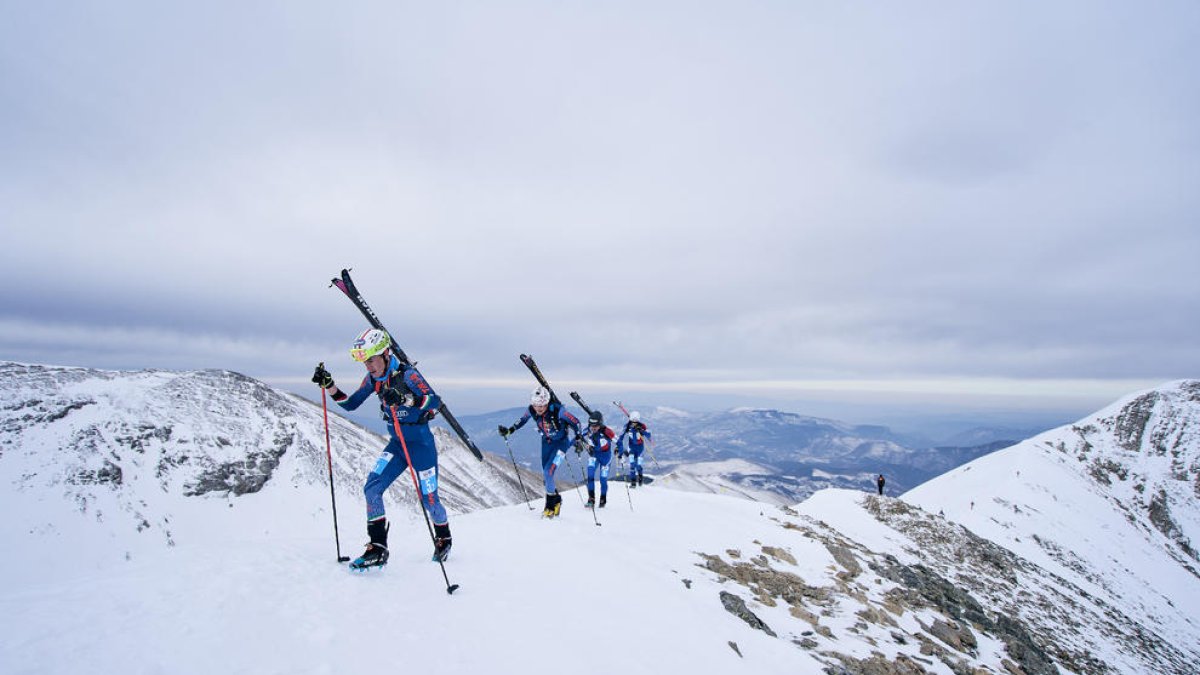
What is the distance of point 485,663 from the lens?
583 centimetres

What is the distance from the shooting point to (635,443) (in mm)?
26766

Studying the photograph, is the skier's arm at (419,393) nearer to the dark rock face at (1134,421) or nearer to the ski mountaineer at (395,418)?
the ski mountaineer at (395,418)

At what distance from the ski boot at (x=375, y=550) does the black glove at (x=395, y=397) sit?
2135 mm

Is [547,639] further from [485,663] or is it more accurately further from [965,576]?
[965,576]

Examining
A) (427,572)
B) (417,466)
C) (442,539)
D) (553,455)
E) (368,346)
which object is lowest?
(427,572)

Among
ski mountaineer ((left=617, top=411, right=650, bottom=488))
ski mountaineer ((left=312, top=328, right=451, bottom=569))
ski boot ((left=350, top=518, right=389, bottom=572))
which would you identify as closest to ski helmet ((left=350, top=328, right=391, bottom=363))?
ski mountaineer ((left=312, top=328, right=451, bottom=569))

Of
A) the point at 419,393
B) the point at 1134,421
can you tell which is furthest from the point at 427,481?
the point at 1134,421

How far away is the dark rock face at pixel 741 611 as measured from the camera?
9538 millimetres

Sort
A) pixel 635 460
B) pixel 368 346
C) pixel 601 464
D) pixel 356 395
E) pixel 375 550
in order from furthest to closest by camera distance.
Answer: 1. pixel 635 460
2. pixel 601 464
3. pixel 356 395
4. pixel 368 346
5. pixel 375 550

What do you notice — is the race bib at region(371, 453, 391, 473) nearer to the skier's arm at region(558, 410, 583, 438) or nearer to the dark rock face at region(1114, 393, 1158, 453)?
the skier's arm at region(558, 410, 583, 438)

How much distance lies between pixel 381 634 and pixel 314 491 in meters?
35.3

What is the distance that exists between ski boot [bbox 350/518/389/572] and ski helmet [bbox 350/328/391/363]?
3003mm

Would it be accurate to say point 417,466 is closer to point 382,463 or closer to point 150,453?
point 382,463

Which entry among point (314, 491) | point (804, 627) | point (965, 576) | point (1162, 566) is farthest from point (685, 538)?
point (1162, 566)
